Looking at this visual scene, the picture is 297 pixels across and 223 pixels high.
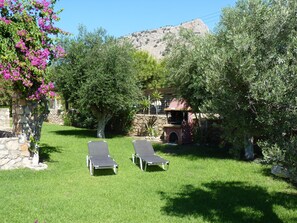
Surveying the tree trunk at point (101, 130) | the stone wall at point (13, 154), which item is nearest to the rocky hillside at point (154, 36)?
the tree trunk at point (101, 130)

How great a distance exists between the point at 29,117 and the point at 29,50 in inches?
92.1

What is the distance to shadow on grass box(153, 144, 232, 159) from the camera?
14.4 metres

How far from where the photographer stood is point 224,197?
818cm

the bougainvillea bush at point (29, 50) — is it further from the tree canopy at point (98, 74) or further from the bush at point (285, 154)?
the bush at point (285, 154)

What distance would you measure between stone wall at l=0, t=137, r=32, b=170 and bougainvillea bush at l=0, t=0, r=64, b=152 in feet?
1.59

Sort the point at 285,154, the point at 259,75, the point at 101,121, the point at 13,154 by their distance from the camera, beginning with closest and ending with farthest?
the point at 285,154 < the point at 259,75 < the point at 13,154 < the point at 101,121

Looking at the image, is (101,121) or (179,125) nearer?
(179,125)

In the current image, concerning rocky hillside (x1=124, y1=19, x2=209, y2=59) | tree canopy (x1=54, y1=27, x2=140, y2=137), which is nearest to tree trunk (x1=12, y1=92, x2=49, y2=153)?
tree canopy (x1=54, y1=27, x2=140, y2=137)

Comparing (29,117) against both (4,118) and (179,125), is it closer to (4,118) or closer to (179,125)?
(179,125)

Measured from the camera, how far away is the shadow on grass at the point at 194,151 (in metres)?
14.4

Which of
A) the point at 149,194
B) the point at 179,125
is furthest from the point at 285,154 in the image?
the point at 179,125

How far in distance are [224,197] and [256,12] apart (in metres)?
4.79

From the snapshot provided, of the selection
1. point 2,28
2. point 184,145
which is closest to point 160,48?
point 184,145

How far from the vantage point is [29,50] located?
36.2 feet
